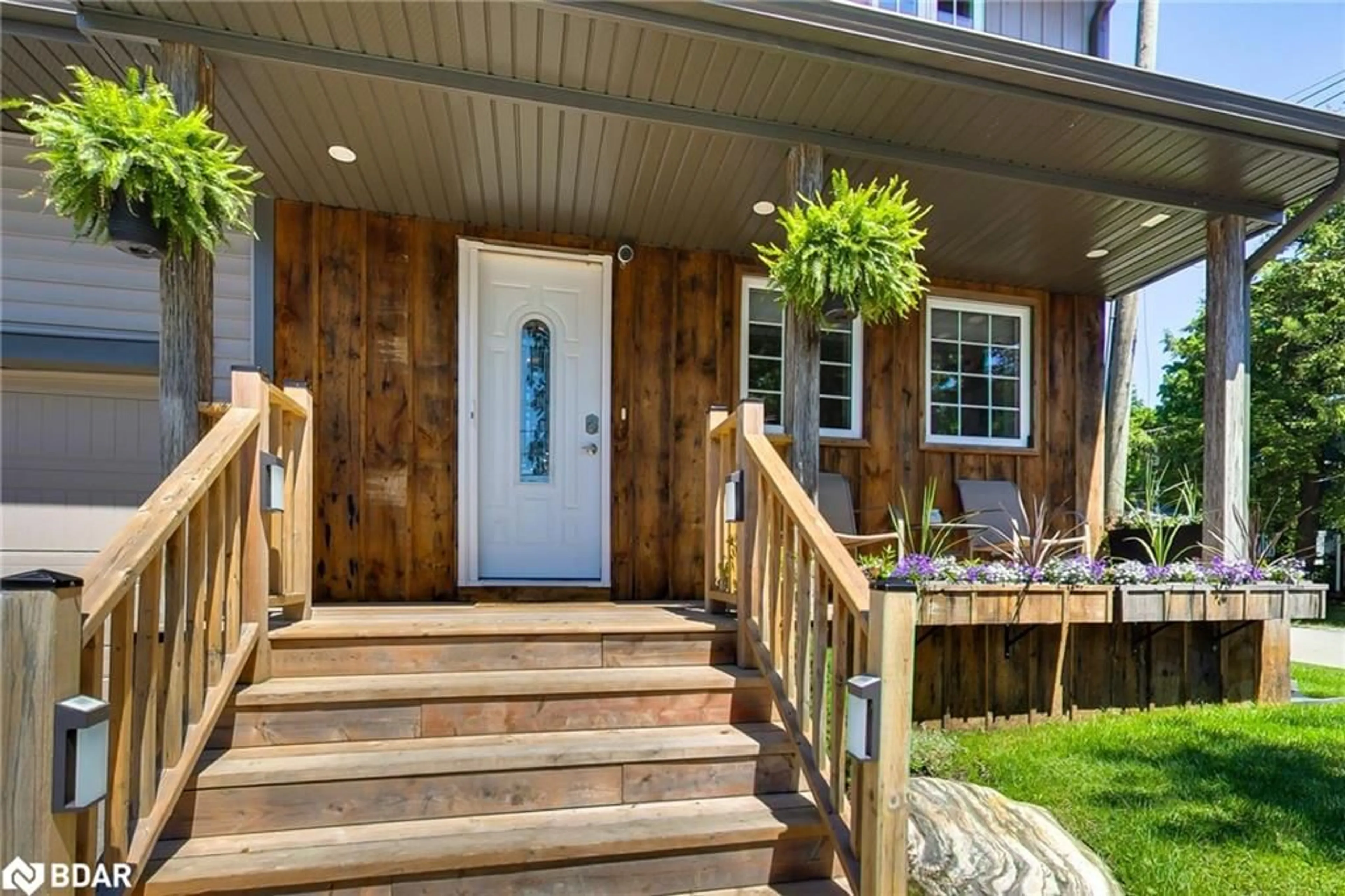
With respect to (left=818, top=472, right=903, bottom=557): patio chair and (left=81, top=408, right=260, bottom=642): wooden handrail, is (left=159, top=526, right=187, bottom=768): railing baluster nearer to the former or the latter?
(left=81, top=408, right=260, bottom=642): wooden handrail

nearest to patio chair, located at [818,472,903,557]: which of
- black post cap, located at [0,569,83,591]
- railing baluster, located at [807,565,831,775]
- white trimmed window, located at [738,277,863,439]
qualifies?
white trimmed window, located at [738,277,863,439]

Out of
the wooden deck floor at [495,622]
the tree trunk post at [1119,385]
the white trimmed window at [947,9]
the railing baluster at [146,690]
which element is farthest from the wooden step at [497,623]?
the tree trunk post at [1119,385]

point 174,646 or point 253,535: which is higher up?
point 253,535

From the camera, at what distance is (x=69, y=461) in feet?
11.9

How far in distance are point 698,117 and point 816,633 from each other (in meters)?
2.28

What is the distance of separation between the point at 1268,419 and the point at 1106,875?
11472 mm

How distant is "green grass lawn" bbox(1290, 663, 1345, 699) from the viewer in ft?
13.6

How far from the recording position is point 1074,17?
196 inches

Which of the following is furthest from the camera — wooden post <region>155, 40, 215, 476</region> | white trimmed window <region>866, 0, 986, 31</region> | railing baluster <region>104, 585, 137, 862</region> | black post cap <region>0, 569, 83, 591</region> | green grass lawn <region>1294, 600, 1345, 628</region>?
green grass lawn <region>1294, 600, 1345, 628</region>

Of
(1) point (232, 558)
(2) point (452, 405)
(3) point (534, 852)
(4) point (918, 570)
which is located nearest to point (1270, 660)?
(4) point (918, 570)

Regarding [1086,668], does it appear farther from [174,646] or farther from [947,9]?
[947,9]

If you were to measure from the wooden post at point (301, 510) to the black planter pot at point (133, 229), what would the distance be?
2.08 ft

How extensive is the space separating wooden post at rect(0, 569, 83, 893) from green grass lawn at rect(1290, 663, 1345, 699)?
5.47m

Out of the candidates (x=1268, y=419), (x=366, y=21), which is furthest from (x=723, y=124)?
(x=1268, y=419)
